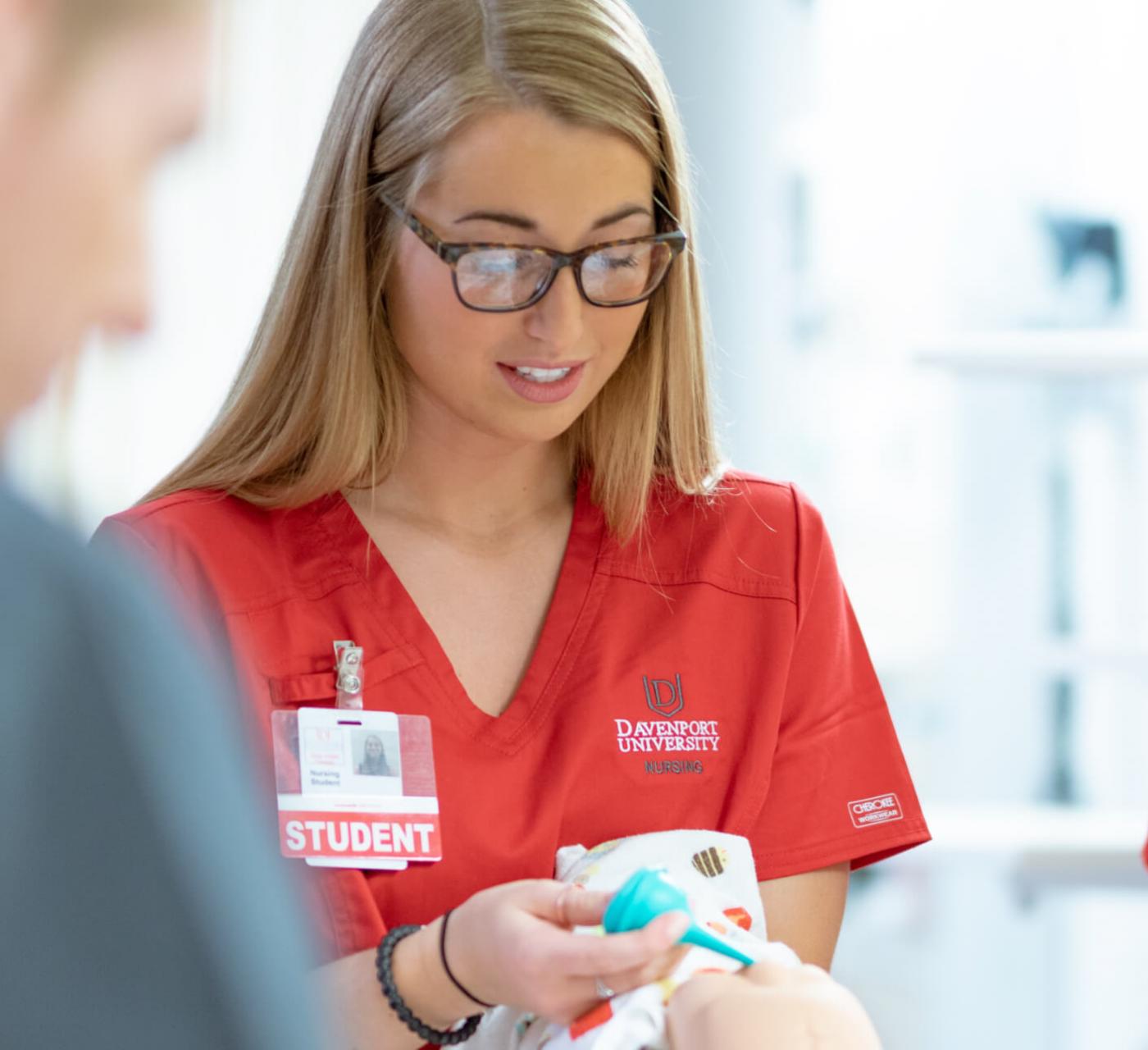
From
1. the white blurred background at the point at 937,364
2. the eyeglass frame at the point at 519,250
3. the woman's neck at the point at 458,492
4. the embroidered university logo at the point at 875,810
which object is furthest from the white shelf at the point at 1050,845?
the eyeglass frame at the point at 519,250

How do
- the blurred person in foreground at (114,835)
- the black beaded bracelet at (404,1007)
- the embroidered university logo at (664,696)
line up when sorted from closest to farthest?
the blurred person in foreground at (114,835)
the black beaded bracelet at (404,1007)
the embroidered university logo at (664,696)

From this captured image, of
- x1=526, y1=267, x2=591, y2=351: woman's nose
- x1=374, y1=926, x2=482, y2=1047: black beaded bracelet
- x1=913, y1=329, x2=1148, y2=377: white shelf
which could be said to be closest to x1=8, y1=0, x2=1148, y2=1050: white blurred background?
x1=913, y1=329, x2=1148, y2=377: white shelf

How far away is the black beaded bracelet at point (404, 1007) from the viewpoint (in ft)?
4.69

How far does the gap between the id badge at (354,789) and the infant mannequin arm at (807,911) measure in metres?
0.41

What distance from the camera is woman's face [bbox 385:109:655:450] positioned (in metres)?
1.59

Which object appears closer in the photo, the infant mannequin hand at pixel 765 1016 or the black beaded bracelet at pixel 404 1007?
the infant mannequin hand at pixel 765 1016

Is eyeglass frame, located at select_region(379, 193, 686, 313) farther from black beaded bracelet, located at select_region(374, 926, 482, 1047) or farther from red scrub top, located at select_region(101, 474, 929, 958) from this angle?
black beaded bracelet, located at select_region(374, 926, 482, 1047)

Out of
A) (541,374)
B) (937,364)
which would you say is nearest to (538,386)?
(541,374)

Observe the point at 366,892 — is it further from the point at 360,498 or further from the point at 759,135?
the point at 759,135

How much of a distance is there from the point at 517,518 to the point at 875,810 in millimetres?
539

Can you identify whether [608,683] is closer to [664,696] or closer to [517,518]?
[664,696]

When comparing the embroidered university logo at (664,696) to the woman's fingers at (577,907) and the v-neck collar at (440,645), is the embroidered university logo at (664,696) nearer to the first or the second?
the v-neck collar at (440,645)

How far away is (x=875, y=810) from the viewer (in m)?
1.83

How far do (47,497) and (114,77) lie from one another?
0.14 metres
